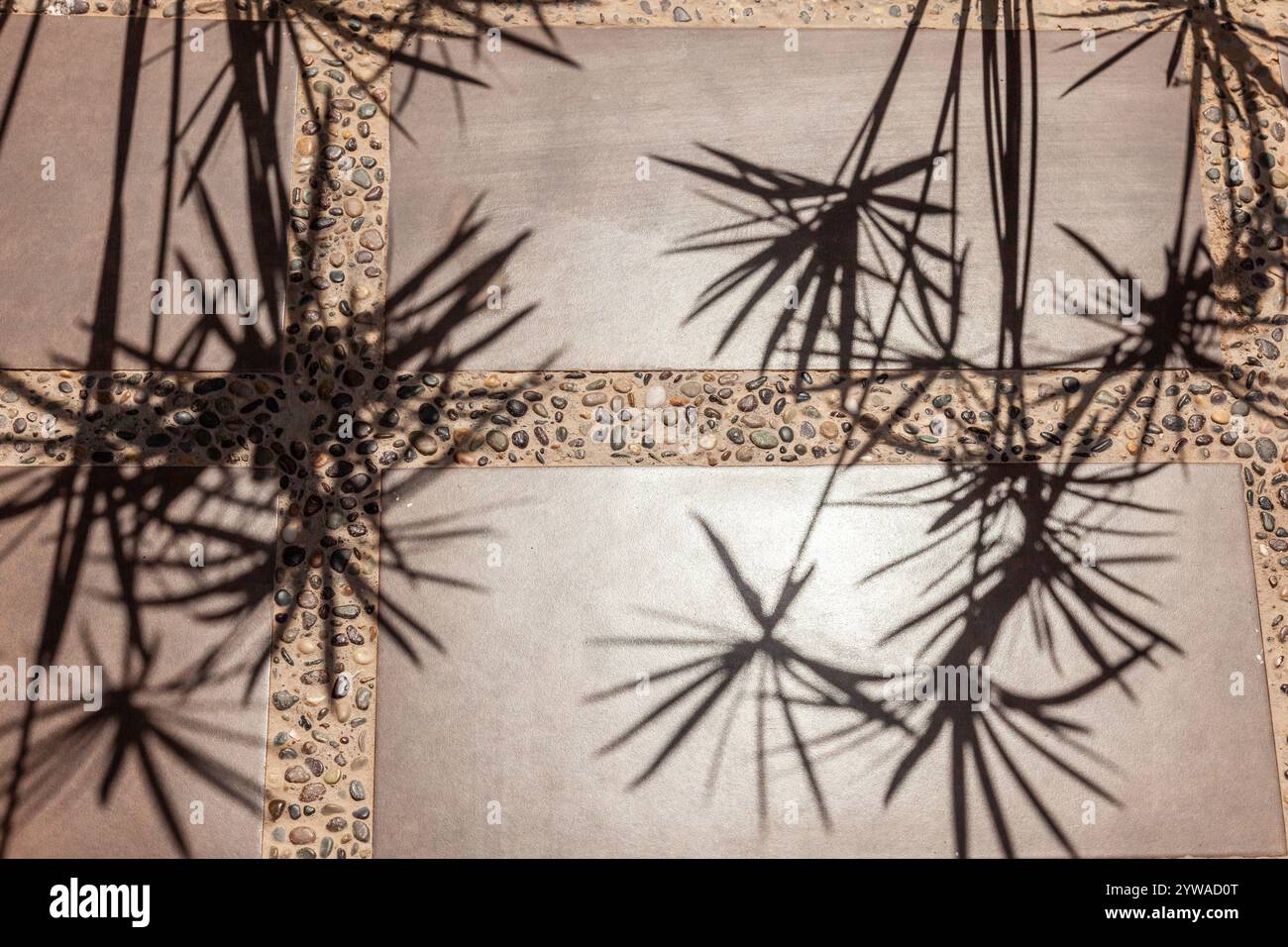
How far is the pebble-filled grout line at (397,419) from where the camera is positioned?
3150mm

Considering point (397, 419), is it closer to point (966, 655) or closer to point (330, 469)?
point (330, 469)

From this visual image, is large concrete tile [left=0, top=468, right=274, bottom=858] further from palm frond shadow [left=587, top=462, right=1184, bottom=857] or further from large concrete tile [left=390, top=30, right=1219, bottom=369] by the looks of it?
palm frond shadow [left=587, top=462, right=1184, bottom=857]

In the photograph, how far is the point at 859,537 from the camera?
10.6 feet

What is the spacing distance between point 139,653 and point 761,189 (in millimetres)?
2756

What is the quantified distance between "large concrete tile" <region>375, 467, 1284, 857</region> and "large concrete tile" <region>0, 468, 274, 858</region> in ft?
1.64

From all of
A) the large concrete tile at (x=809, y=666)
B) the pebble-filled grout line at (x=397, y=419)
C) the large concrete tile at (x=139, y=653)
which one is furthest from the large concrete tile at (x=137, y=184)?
the large concrete tile at (x=809, y=666)

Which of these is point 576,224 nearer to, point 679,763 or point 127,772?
point 679,763

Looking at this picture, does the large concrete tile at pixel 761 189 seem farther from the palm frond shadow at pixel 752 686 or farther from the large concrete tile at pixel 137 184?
the palm frond shadow at pixel 752 686

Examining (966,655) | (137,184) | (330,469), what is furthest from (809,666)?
(137,184)

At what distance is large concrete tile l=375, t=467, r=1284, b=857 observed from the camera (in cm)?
308

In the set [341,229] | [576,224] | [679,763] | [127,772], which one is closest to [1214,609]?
[679,763]

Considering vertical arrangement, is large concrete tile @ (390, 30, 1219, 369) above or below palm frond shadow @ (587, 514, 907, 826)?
above

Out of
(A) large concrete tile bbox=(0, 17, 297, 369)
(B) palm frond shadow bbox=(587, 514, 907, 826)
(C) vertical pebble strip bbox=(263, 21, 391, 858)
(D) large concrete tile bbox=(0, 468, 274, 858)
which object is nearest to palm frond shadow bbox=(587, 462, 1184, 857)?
(B) palm frond shadow bbox=(587, 514, 907, 826)

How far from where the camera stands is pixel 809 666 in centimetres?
316
